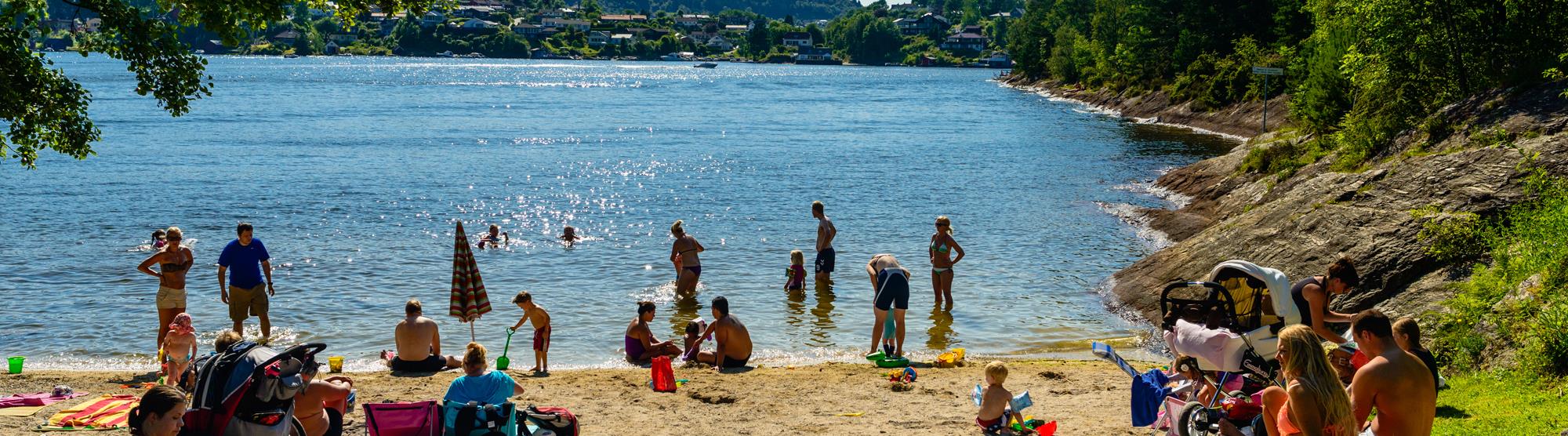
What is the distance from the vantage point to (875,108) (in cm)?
8606

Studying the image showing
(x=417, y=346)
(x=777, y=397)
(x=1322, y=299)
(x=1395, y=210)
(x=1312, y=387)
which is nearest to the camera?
(x=1312, y=387)

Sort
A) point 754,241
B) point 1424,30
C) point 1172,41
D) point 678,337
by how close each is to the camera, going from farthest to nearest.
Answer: point 1172,41 < point 754,241 < point 1424,30 < point 678,337

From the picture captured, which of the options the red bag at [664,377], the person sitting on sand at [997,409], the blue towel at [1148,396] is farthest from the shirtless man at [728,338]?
the blue towel at [1148,396]

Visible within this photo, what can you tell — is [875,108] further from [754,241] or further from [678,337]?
[678,337]

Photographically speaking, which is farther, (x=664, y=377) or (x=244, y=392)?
(x=664, y=377)

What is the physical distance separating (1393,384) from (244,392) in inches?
268

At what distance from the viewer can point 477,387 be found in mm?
8664

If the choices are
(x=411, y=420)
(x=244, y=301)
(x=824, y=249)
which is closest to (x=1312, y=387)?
(x=411, y=420)

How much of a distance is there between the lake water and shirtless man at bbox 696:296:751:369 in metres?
1.21

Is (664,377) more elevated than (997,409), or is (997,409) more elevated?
(997,409)

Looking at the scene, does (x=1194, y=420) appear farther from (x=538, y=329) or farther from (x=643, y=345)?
(x=538, y=329)

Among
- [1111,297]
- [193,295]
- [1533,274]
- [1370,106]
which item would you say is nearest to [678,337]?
[1111,297]

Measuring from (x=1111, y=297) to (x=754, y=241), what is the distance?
9047 mm

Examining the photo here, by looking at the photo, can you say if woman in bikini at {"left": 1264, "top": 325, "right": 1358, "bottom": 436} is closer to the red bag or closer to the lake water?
the red bag
